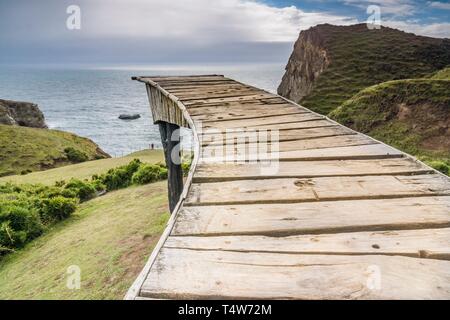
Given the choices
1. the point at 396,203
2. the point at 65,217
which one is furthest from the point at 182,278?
the point at 65,217

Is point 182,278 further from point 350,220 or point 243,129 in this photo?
point 243,129

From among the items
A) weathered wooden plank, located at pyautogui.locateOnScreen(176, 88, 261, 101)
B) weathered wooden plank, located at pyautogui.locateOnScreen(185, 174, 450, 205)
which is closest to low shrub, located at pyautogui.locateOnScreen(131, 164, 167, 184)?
weathered wooden plank, located at pyautogui.locateOnScreen(176, 88, 261, 101)

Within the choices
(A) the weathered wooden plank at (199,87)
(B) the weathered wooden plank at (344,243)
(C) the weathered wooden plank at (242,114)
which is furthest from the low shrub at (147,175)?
(B) the weathered wooden plank at (344,243)

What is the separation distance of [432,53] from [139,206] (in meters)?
34.9

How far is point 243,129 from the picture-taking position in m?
5.04

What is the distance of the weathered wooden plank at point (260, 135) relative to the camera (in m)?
4.46

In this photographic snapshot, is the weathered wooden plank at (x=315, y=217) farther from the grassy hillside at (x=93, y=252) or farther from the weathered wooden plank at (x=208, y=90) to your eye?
the weathered wooden plank at (x=208, y=90)

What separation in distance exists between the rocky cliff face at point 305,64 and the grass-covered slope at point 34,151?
25551mm

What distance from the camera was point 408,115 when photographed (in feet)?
41.2

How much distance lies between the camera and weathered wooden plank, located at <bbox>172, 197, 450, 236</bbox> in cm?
224

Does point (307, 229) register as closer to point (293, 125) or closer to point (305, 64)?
point (293, 125)

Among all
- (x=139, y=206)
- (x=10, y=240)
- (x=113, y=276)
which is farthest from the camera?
(x=139, y=206)

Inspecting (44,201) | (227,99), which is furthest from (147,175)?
(227,99)

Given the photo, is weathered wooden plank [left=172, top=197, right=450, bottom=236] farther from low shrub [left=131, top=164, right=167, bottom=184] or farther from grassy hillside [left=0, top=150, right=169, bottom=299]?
low shrub [left=131, top=164, right=167, bottom=184]
